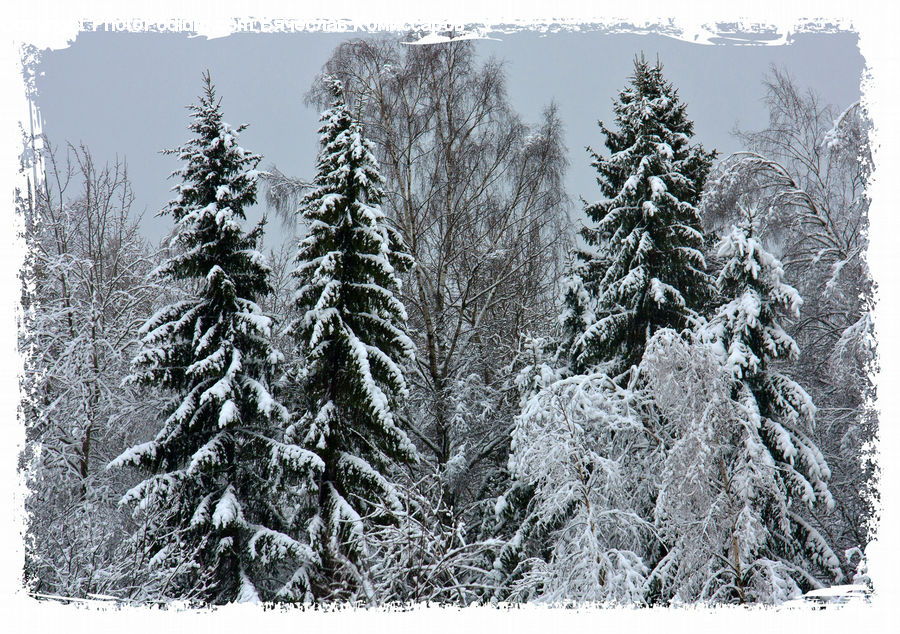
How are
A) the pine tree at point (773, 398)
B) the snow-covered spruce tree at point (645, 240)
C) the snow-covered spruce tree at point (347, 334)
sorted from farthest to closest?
1. the snow-covered spruce tree at point (645, 240)
2. the snow-covered spruce tree at point (347, 334)
3. the pine tree at point (773, 398)

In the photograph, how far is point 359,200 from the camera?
12664 mm

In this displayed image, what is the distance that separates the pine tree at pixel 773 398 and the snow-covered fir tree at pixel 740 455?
2 cm

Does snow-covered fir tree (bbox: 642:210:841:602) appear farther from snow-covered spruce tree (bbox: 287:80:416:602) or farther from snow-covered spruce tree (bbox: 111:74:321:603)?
snow-covered spruce tree (bbox: 111:74:321:603)

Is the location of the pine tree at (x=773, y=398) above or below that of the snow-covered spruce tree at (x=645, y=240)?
below

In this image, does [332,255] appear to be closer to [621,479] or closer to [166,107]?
[166,107]

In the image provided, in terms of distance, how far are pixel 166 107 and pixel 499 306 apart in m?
11.5

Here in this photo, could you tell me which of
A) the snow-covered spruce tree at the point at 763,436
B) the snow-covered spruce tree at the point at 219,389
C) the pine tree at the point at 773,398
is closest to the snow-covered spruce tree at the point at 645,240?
the snow-covered spruce tree at the point at 763,436

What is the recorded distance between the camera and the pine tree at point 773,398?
10336mm

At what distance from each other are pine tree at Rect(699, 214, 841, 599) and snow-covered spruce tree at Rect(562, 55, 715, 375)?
6.15 ft

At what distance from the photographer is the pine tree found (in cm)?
1034

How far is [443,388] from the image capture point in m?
16.6

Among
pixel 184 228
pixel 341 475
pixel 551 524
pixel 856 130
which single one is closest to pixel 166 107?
pixel 184 228

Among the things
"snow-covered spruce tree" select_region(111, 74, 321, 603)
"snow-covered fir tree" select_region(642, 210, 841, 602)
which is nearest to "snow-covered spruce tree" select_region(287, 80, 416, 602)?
"snow-covered spruce tree" select_region(111, 74, 321, 603)

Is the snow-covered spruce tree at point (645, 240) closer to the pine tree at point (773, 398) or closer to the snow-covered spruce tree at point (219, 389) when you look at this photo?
the pine tree at point (773, 398)
